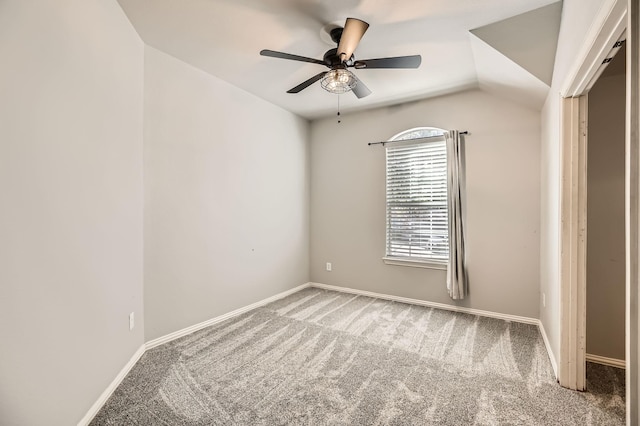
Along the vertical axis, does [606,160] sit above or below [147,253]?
above

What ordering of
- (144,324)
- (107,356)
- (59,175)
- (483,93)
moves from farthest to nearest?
(483,93), (144,324), (107,356), (59,175)

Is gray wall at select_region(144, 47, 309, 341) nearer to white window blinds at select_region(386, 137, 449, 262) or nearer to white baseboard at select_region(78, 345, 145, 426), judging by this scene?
white baseboard at select_region(78, 345, 145, 426)

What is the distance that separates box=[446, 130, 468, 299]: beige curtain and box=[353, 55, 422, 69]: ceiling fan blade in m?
1.50

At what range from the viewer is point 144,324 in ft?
8.09

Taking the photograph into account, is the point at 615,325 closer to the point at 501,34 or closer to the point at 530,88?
the point at 530,88

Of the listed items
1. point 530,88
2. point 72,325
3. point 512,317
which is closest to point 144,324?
point 72,325

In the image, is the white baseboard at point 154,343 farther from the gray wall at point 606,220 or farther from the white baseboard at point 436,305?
the gray wall at point 606,220

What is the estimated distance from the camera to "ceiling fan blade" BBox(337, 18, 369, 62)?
1.82 m

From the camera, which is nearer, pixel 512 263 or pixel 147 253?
pixel 147 253

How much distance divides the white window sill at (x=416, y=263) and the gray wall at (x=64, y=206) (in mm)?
2979

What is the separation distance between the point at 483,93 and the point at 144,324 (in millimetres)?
4232

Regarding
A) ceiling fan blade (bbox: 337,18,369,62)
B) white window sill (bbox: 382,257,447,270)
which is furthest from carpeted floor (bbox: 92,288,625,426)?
ceiling fan blade (bbox: 337,18,369,62)

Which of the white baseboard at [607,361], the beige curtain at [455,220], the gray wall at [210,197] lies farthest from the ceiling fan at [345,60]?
the white baseboard at [607,361]

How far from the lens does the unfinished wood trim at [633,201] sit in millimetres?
905
